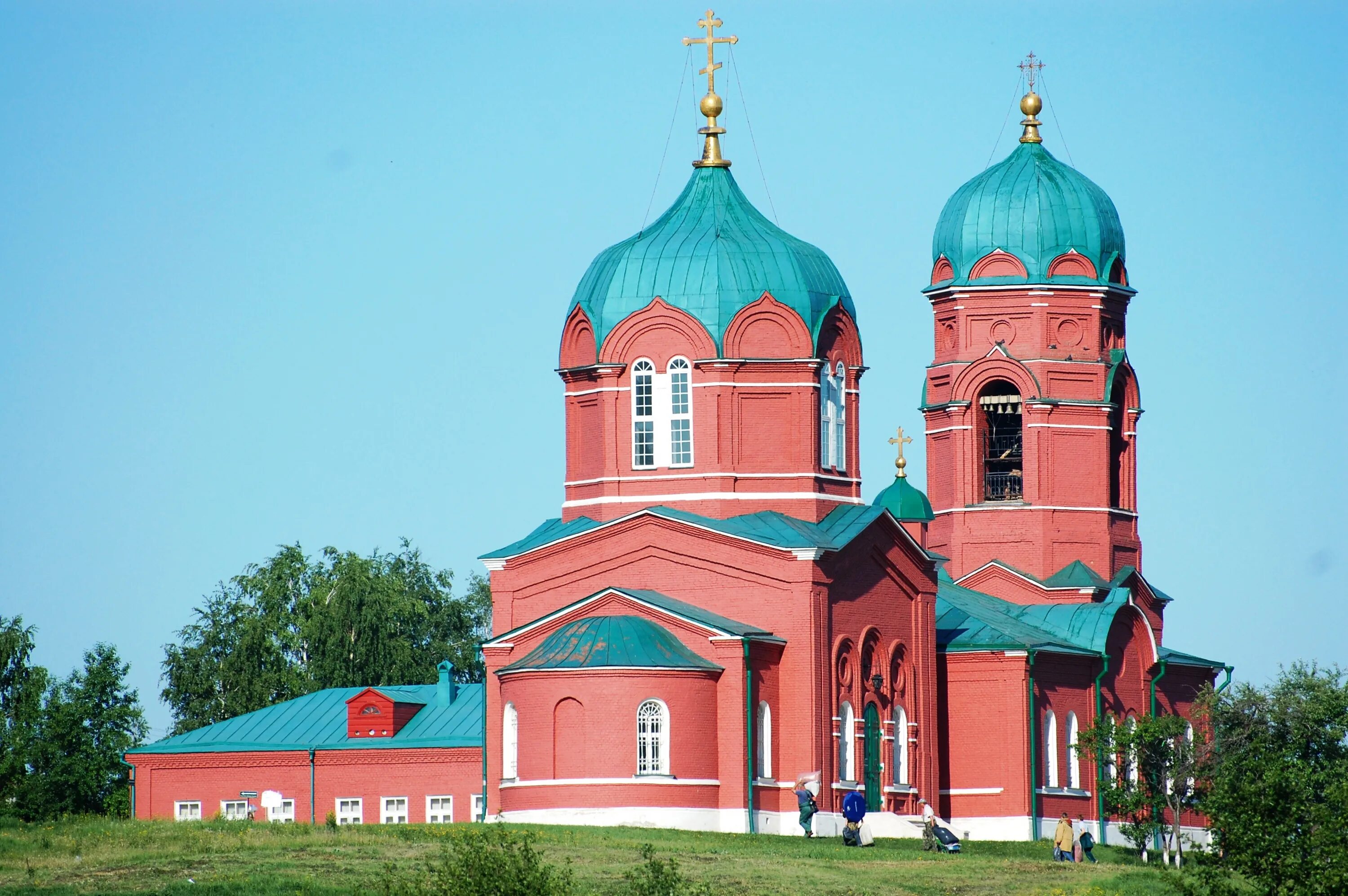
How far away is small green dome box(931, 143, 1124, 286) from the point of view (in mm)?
53000

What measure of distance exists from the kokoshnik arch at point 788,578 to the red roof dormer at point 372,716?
0.05 meters

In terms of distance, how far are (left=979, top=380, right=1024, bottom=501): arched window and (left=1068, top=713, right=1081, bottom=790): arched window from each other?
554cm

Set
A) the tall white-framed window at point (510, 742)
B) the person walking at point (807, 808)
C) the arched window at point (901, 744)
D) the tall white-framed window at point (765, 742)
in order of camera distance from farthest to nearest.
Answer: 1. the arched window at point (901, 744)
2. the tall white-framed window at point (510, 742)
3. the tall white-framed window at point (765, 742)
4. the person walking at point (807, 808)

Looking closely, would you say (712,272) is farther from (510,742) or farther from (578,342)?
(510,742)

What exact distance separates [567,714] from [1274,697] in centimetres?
1473

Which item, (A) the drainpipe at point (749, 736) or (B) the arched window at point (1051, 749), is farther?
(B) the arched window at point (1051, 749)

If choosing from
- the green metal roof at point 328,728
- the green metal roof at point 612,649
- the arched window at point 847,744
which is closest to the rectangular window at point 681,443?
the green metal roof at point 612,649

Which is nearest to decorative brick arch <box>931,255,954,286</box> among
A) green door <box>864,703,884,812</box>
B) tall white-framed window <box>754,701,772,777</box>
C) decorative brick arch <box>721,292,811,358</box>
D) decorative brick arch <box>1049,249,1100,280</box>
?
decorative brick arch <box>1049,249,1100,280</box>

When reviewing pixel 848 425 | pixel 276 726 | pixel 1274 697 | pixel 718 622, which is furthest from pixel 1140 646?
pixel 276 726

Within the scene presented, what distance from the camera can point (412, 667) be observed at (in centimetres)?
6569

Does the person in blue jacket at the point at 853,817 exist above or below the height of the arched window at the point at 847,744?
below

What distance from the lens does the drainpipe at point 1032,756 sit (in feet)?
155

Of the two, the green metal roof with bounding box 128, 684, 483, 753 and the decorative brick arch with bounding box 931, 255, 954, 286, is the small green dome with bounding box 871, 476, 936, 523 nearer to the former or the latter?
the decorative brick arch with bounding box 931, 255, 954, 286

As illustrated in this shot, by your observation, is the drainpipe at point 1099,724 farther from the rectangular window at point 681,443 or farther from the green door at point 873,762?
the rectangular window at point 681,443
